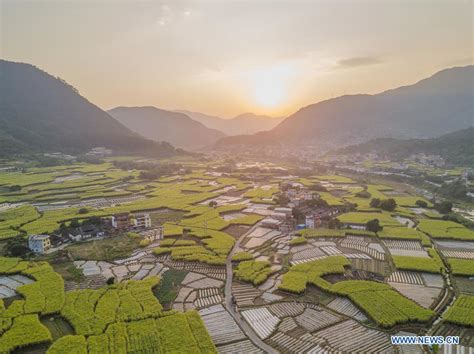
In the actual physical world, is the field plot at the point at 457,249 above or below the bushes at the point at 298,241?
below

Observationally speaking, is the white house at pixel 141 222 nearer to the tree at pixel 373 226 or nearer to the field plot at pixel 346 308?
the field plot at pixel 346 308

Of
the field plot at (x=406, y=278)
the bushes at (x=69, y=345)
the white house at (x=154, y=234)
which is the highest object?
the white house at (x=154, y=234)

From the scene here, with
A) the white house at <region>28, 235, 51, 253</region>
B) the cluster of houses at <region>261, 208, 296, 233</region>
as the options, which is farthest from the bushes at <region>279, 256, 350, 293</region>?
the white house at <region>28, 235, 51, 253</region>

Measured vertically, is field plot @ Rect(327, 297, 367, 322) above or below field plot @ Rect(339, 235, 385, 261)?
below

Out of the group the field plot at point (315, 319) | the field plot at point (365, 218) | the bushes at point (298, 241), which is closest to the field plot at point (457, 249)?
the field plot at point (365, 218)

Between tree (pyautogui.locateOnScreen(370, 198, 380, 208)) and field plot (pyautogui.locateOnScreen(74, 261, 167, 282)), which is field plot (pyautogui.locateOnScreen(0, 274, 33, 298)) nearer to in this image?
field plot (pyautogui.locateOnScreen(74, 261, 167, 282))

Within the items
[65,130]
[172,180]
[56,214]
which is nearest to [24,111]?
[65,130]
